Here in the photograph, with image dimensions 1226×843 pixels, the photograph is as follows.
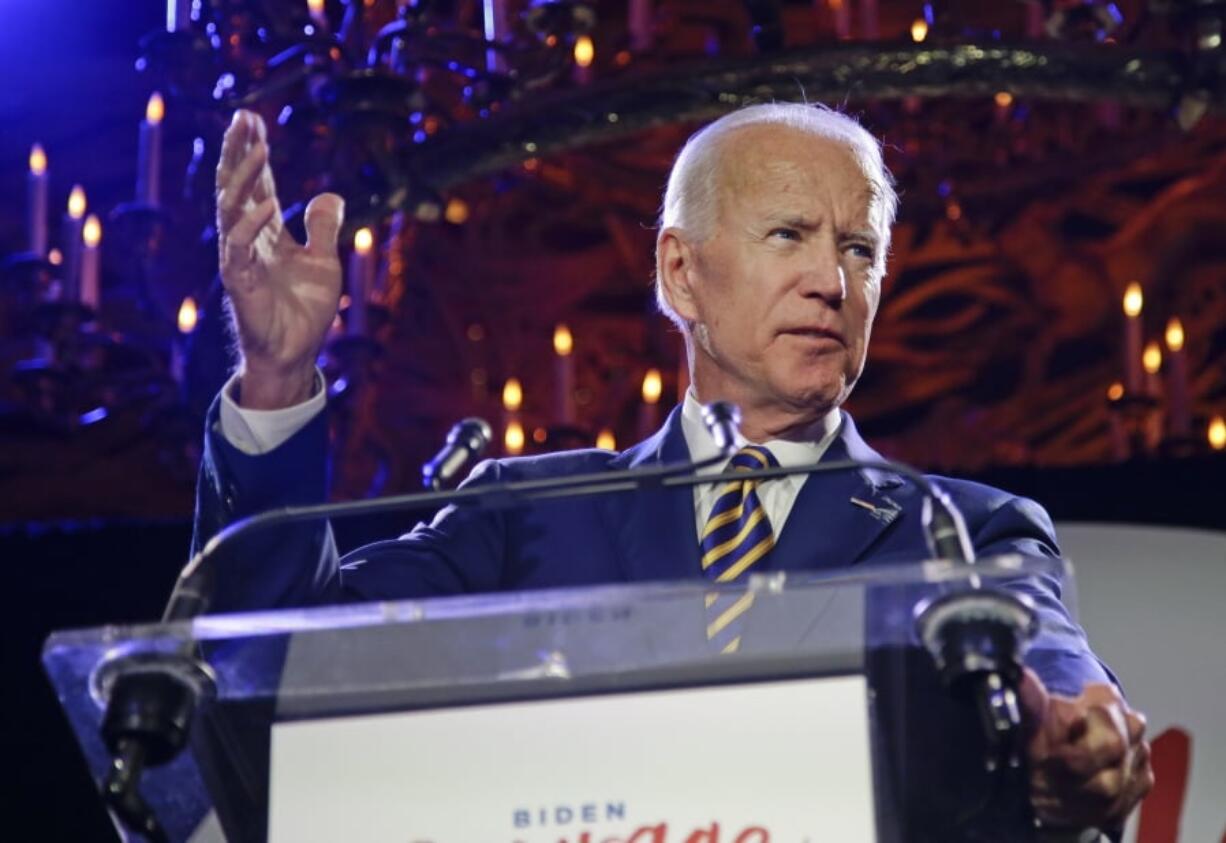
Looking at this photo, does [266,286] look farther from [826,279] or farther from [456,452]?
[826,279]

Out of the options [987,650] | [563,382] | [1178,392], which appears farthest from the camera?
[1178,392]

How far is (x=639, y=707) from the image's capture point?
125 centimetres

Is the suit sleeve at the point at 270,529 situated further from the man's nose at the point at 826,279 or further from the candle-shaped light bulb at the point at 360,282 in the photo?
the candle-shaped light bulb at the point at 360,282

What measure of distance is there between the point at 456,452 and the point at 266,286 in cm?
22

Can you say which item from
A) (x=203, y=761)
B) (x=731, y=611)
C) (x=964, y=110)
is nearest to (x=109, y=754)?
(x=203, y=761)

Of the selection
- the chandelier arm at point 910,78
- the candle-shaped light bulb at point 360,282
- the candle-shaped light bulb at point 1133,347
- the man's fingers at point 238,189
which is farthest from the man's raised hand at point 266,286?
the candle-shaped light bulb at point 1133,347

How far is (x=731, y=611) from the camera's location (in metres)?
1.24

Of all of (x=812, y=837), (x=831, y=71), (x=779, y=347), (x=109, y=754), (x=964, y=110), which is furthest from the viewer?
(x=964, y=110)

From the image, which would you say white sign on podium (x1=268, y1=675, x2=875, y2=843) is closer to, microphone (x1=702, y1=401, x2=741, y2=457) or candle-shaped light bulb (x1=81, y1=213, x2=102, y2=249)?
microphone (x1=702, y1=401, x2=741, y2=457)

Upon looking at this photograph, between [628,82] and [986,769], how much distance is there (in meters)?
1.94

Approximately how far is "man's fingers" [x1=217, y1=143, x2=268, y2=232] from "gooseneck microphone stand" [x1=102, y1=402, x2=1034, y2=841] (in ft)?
0.98

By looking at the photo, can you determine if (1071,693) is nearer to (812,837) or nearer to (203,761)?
(812,837)

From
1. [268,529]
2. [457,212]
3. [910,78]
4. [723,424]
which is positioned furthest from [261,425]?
[457,212]

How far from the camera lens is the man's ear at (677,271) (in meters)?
2.28
